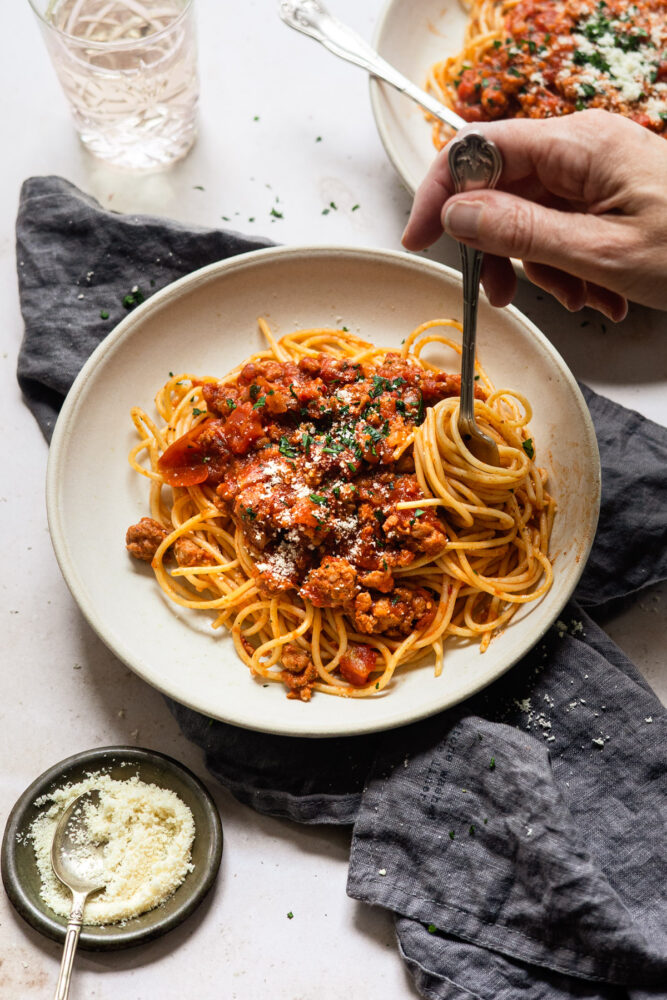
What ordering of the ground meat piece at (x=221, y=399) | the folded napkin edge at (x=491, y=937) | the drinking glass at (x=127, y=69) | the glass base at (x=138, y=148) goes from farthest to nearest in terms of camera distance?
the glass base at (x=138, y=148)
the drinking glass at (x=127, y=69)
the ground meat piece at (x=221, y=399)
the folded napkin edge at (x=491, y=937)

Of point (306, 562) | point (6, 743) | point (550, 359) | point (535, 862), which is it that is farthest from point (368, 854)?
point (550, 359)

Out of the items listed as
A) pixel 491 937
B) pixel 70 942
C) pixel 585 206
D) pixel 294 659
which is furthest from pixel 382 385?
pixel 70 942

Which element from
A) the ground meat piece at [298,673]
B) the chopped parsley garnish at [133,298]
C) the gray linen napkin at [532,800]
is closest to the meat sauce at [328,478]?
the ground meat piece at [298,673]

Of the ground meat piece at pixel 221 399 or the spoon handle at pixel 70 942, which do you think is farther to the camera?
the ground meat piece at pixel 221 399

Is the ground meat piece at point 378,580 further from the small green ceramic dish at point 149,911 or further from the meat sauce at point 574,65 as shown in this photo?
the meat sauce at point 574,65

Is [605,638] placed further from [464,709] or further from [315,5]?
[315,5]
